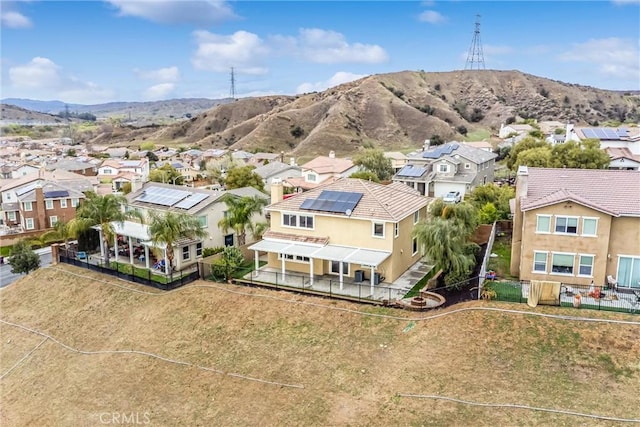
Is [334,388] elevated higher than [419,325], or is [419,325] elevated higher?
[419,325]

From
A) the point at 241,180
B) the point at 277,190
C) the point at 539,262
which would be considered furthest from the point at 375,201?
the point at 241,180

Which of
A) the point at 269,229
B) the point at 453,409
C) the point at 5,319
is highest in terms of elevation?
the point at 269,229

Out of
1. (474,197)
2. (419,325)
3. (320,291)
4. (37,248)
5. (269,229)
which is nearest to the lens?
(419,325)

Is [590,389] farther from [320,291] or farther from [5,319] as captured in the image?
[5,319]

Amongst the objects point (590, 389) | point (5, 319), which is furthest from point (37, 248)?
point (590, 389)

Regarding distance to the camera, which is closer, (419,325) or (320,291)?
(419,325)

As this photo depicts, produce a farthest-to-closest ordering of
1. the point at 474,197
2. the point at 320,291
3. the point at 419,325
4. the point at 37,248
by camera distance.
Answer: the point at 37,248 < the point at 474,197 < the point at 320,291 < the point at 419,325
